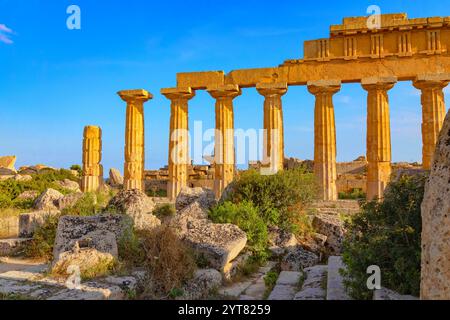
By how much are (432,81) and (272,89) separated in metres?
7.00

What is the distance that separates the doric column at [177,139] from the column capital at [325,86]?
6.10 m

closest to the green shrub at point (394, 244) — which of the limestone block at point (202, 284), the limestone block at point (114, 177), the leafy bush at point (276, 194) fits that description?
the limestone block at point (202, 284)

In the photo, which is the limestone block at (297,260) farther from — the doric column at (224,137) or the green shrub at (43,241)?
the doric column at (224,137)

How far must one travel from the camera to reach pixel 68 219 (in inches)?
328

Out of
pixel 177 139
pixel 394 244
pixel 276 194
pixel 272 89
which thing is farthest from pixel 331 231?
pixel 177 139

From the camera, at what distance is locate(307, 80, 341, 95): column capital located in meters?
19.9

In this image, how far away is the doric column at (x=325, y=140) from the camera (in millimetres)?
20266

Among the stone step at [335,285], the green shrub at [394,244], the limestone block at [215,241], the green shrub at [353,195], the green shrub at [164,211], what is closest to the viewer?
the green shrub at [394,244]

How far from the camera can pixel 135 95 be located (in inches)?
889

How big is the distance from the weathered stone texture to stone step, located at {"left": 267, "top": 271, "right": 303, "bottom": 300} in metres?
3.67

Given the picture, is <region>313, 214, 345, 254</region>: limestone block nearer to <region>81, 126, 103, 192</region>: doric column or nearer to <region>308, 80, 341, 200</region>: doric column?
<region>308, 80, 341, 200</region>: doric column
